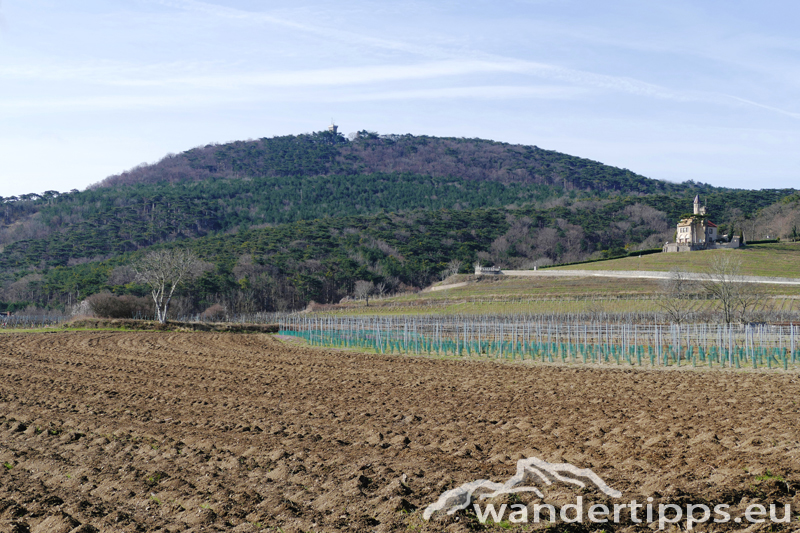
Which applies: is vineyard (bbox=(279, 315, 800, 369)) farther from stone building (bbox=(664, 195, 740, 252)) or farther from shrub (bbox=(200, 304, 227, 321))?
stone building (bbox=(664, 195, 740, 252))

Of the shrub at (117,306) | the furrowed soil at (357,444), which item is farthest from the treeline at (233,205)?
the furrowed soil at (357,444)

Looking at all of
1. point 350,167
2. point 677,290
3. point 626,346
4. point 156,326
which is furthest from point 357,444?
point 350,167

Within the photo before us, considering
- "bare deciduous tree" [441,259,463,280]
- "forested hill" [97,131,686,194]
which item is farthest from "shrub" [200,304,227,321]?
"forested hill" [97,131,686,194]

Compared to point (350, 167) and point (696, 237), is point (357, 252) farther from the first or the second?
point (350, 167)

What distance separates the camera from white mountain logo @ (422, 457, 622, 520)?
21.6 feet

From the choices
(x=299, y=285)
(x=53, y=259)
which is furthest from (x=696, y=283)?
(x=53, y=259)

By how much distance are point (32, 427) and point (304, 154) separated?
184 metres

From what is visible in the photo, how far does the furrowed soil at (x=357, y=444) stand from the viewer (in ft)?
22.0

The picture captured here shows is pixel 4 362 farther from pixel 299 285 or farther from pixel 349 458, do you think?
pixel 299 285

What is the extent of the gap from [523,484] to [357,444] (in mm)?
3398

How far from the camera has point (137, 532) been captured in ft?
20.8

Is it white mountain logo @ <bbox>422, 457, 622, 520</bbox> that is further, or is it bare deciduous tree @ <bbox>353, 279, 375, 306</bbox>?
bare deciduous tree @ <bbox>353, 279, 375, 306</bbox>

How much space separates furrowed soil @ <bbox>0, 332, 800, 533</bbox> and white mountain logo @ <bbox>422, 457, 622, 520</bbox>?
0.44 ft

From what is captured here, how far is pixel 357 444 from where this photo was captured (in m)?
9.96
